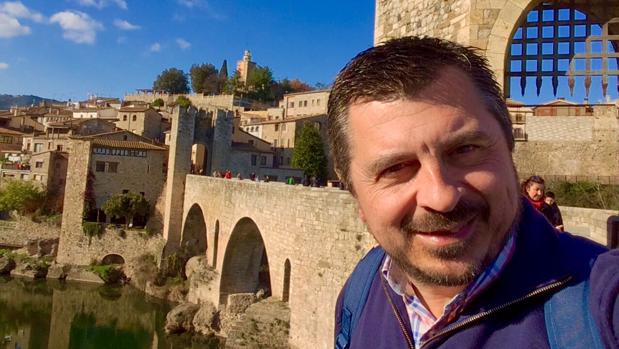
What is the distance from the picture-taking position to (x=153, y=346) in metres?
18.8

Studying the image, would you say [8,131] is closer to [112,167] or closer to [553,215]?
[112,167]

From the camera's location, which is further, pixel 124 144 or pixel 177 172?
pixel 124 144

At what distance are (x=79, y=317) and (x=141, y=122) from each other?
18.7m

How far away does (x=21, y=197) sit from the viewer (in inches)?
1138

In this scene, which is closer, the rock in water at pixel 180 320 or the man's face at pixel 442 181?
the man's face at pixel 442 181

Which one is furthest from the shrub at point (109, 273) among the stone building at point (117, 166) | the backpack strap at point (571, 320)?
the backpack strap at point (571, 320)

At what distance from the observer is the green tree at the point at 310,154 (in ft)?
112

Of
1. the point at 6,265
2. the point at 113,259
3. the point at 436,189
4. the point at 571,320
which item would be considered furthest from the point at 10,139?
the point at 571,320

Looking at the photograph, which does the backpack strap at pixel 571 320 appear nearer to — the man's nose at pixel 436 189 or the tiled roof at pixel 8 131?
the man's nose at pixel 436 189

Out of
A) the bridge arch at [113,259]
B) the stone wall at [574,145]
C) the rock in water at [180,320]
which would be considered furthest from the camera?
the bridge arch at [113,259]

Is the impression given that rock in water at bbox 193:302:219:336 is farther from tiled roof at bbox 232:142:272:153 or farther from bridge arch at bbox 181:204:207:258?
tiled roof at bbox 232:142:272:153

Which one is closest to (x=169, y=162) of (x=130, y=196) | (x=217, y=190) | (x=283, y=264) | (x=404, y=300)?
(x=130, y=196)

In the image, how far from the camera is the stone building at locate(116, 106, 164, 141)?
3609 cm

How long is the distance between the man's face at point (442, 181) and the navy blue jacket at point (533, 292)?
6cm
